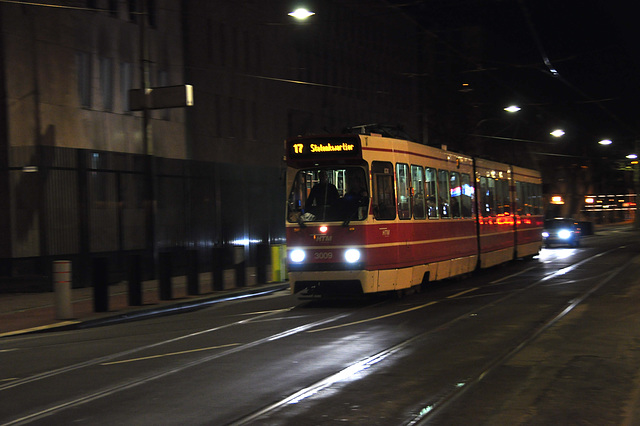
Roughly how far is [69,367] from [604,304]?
31.6ft

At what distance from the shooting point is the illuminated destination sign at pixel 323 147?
1446cm

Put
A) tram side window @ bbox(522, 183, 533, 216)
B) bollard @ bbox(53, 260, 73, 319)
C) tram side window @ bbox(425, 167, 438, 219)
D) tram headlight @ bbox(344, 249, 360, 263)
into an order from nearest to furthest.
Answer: bollard @ bbox(53, 260, 73, 319) → tram headlight @ bbox(344, 249, 360, 263) → tram side window @ bbox(425, 167, 438, 219) → tram side window @ bbox(522, 183, 533, 216)

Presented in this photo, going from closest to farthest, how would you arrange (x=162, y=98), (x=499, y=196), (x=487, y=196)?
1. (x=162, y=98)
2. (x=487, y=196)
3. (x=499, y=196)

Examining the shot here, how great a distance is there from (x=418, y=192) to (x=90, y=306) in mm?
7641

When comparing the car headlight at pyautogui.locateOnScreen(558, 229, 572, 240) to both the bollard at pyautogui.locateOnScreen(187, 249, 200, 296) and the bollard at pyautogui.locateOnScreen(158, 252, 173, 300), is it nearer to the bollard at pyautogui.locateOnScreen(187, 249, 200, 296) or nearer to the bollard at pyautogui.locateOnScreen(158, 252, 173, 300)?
the bollard at pyautogui.locateOnScreen(187, 249, 200, 296)

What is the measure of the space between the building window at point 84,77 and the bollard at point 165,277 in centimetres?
1072

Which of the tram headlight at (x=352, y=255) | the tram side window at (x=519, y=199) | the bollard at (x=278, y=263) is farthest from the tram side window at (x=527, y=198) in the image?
the tram headlight at (x=352, y=255)

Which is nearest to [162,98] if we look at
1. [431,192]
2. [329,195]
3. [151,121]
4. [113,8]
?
[329,195]

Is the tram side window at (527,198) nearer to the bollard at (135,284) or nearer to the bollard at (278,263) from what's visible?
the bollard at (278,263)

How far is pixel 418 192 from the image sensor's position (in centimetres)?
1628

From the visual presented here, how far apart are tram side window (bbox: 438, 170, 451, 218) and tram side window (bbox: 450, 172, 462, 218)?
0.35 m

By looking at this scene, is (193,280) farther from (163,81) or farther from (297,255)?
(163,81)

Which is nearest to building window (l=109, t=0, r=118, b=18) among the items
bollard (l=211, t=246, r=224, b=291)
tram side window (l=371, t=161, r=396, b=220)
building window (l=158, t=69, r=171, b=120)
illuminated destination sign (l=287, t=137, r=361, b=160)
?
building window (l=158, t=69, r=171, b=120)

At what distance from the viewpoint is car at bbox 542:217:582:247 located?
3688 centimetres
